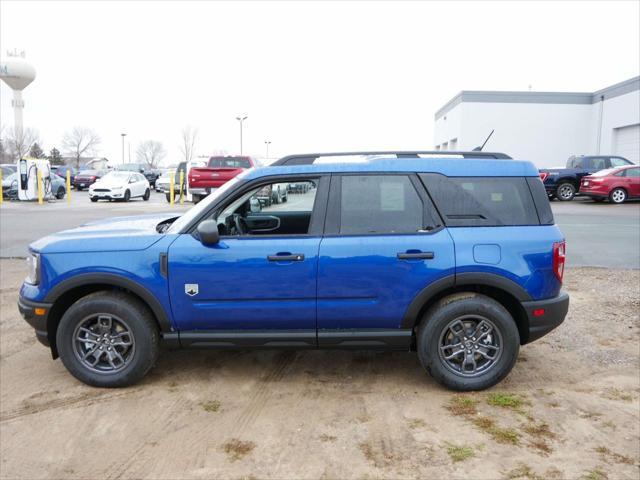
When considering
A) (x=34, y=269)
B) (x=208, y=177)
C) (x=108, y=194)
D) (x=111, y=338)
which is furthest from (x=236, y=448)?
(x=108, y=194)

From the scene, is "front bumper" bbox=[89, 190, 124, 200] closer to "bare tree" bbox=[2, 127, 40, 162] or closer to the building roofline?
the building roofline

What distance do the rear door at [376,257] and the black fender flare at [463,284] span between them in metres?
0.04

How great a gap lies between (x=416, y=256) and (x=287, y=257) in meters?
0.95

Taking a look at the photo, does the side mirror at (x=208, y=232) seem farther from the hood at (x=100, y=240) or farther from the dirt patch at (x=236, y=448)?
the dirt patch at (x=236, y=448)

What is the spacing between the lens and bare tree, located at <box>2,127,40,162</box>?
72.1m

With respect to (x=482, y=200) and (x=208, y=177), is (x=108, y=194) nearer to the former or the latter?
(x=208, y=177)

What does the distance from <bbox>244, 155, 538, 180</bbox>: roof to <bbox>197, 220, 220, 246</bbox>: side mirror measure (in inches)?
21.6

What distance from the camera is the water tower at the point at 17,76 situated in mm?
73438

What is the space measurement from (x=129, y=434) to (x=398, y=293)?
6.83 feet

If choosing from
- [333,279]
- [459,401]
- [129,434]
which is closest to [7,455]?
[129,434]

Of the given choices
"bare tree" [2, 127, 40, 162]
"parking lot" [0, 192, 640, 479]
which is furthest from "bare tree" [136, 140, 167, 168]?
"parking lot" [0, 192, 640, 479]

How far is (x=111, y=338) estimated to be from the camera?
436 cm

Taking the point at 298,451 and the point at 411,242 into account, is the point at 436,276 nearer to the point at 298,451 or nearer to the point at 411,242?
the point at 411,242

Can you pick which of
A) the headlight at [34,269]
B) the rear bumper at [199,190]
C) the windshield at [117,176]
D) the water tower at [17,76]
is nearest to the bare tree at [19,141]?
the water tower at [17,76]
